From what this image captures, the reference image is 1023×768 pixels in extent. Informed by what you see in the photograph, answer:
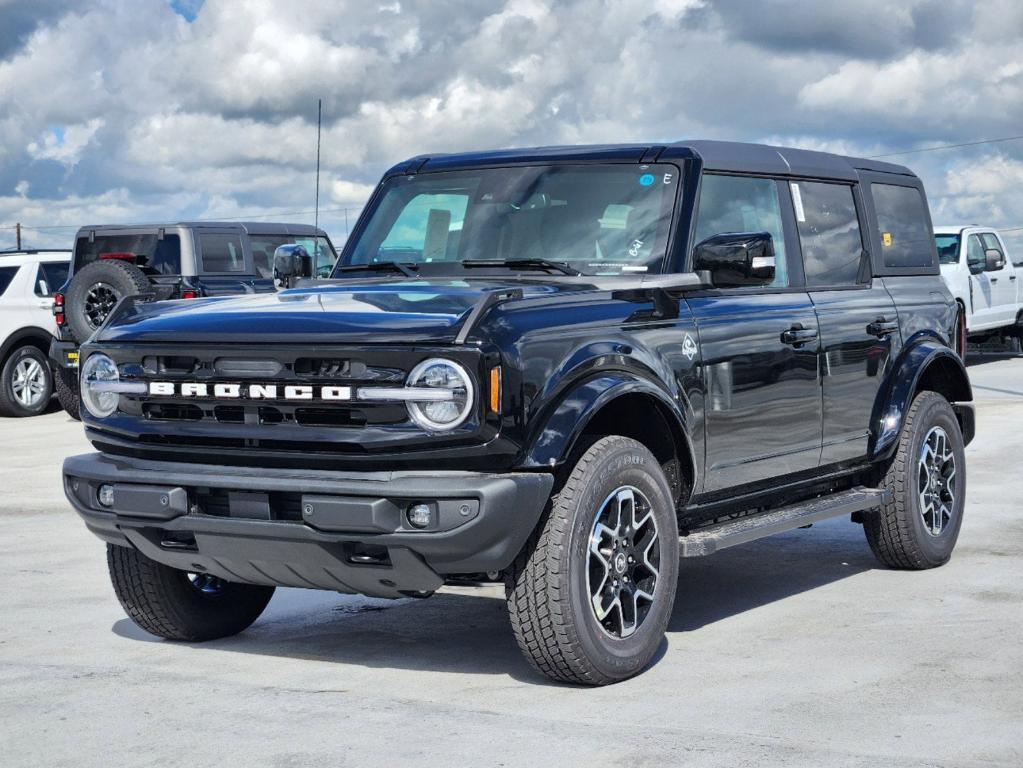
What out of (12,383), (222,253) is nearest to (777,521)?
(222,253)

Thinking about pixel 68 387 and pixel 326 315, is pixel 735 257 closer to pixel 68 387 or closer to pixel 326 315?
pixel 326 315

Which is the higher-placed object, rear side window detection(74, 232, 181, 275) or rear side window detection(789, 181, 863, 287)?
rear side window detection(789, 181, 863, 287)

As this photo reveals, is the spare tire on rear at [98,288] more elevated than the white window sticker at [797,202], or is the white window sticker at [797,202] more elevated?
the white window sticker at [797,202]

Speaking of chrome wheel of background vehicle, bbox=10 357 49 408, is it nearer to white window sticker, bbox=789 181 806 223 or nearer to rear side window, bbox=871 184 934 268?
rear side window, bbox=871 184 934 268

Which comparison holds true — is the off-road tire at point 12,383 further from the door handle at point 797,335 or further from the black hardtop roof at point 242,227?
the door handle at point 797,335

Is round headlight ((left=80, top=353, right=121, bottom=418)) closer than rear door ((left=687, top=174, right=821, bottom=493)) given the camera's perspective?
Yes

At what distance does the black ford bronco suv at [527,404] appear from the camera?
5.10 meters

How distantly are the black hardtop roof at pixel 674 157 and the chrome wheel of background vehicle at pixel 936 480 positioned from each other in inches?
53.1

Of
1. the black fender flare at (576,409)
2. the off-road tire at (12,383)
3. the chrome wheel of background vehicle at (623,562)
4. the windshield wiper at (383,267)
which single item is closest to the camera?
the black fender flare at (576,409)

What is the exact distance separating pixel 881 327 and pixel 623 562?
246 centimetres

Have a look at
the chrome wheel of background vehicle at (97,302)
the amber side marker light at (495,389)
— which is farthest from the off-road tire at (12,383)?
the amber side marker light at (495,389)

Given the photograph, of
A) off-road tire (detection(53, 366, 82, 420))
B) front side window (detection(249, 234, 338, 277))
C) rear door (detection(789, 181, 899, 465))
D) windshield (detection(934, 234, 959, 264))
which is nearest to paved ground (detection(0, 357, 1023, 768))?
rear door (detection(789, 181, 899, 465))

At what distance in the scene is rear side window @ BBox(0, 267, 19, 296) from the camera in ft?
60.1

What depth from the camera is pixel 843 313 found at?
7.16 metres
